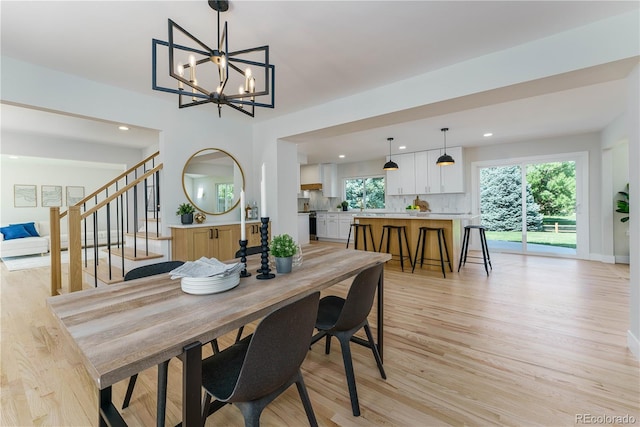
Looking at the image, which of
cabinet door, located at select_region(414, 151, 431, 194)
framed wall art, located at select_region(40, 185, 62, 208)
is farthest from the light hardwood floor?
framed wall art, located at select_region(40, 185, 62, 208)

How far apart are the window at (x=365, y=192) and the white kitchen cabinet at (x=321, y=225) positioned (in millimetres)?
921

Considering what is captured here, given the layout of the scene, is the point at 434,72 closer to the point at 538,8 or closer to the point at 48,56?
the point at 538,8

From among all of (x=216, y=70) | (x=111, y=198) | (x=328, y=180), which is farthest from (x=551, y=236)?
(x=111, y=198)

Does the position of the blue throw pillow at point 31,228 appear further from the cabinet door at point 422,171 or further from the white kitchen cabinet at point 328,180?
the cabinet door at point 422,171

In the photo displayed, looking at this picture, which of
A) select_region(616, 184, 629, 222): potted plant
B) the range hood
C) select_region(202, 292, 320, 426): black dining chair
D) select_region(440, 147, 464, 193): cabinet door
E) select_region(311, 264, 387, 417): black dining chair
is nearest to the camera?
select_region(202, 292, 320, 426): black dining chair

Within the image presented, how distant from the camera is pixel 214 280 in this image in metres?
1.28

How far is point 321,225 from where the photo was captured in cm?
855

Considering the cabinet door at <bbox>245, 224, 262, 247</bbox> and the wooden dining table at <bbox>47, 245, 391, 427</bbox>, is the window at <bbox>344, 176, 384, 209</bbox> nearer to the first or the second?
the cabinet door at <bbox>245, 224, 262, 247</bbox>

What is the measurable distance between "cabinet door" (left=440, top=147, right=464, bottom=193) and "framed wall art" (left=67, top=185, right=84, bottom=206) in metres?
9.72

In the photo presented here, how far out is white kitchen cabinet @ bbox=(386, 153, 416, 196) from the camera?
697 centimetres

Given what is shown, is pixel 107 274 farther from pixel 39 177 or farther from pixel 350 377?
pixel 39 177

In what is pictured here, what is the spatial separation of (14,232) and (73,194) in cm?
189

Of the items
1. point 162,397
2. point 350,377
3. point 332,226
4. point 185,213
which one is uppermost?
point 185,213

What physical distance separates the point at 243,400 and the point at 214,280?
500 millimetres
